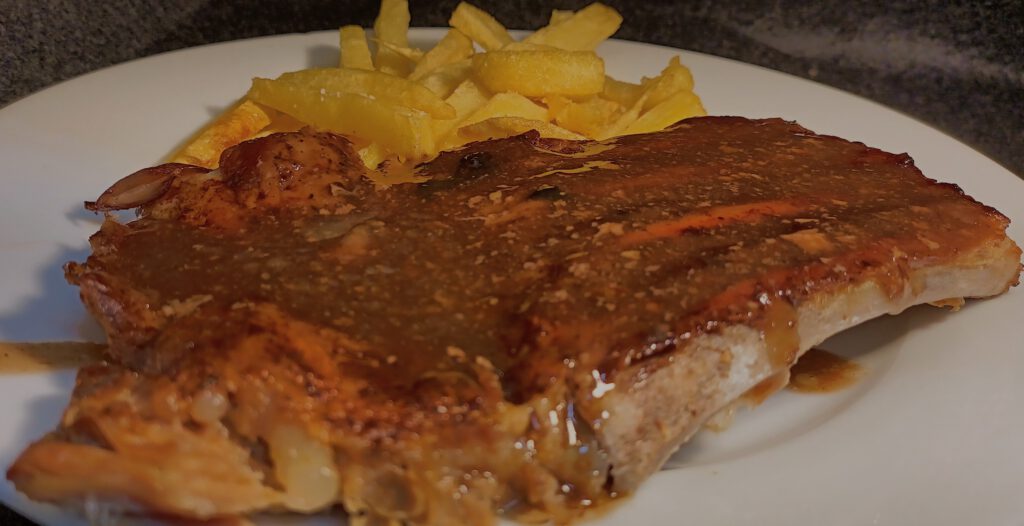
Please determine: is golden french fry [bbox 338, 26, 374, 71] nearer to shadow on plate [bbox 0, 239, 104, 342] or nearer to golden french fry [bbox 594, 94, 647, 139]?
golden french fry [bbox 594, 94, 647, 139]

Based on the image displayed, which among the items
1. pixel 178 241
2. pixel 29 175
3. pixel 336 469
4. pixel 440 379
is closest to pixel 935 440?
pixel 440 379

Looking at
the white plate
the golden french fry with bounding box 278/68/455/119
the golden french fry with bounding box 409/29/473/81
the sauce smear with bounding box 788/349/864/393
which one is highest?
the golden french fry with bounding box 278/68/455/119

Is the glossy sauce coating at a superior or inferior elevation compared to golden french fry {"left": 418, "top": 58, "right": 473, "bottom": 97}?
superior

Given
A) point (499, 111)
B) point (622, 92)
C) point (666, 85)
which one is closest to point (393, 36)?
point (499, 111)

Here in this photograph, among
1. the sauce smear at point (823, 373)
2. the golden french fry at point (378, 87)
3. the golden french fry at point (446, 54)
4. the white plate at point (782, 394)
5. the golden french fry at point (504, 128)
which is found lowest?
the sauce smear at point (823, 373)

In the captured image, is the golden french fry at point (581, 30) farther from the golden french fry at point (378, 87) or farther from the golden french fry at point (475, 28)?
the golden french fry at point (378, 87)

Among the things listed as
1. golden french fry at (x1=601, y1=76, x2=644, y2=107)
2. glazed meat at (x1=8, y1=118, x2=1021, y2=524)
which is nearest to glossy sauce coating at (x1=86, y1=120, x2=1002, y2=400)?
glazed meat at (x1=8, y1=118, x2=1021, y2=524)

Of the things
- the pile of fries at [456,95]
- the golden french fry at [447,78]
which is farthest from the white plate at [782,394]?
the golden french fry at [447,78]

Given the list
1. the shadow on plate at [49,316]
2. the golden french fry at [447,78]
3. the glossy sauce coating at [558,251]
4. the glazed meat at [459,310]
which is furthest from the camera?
the golden french fry at [447,78]
